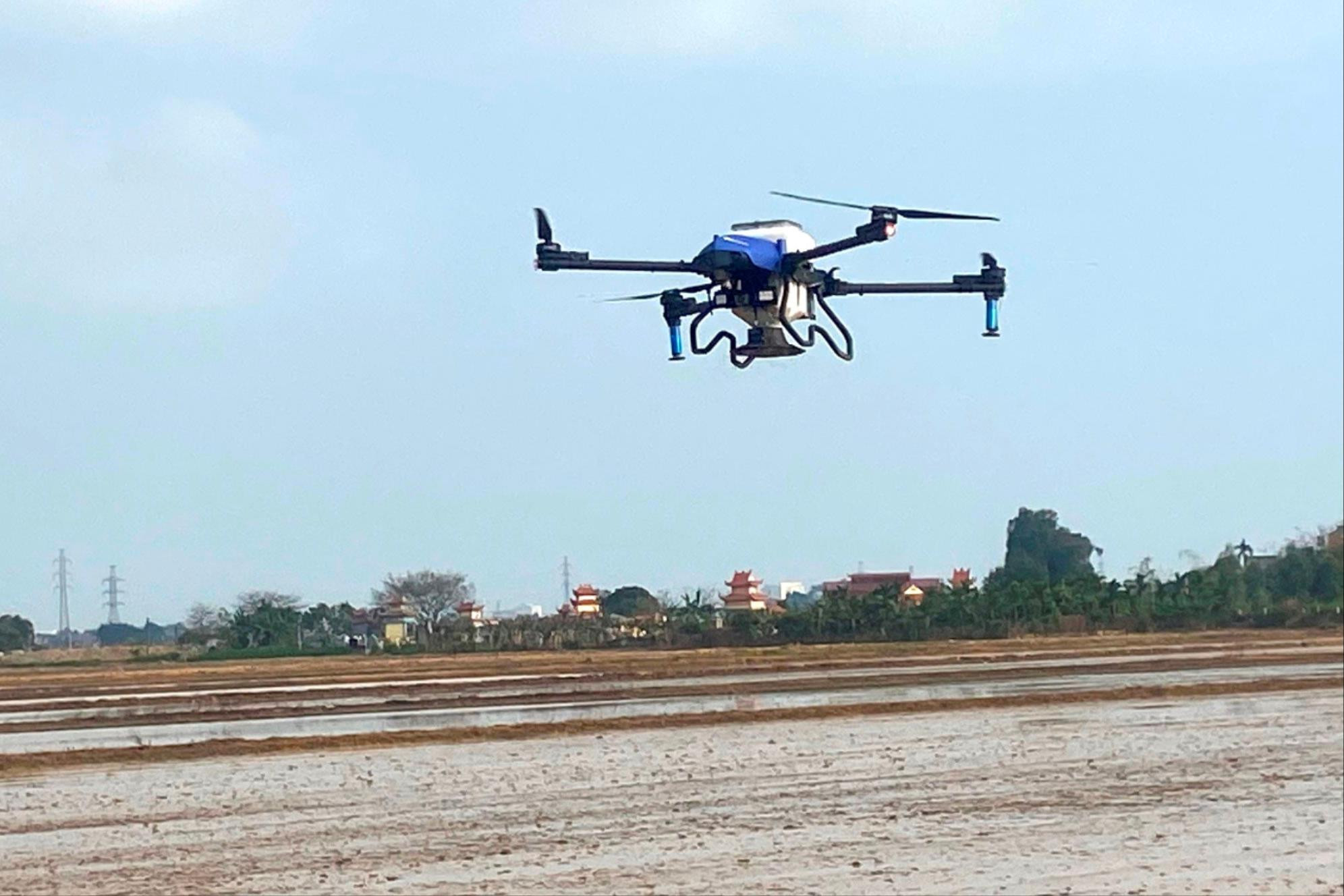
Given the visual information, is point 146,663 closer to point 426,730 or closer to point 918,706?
point 426,730

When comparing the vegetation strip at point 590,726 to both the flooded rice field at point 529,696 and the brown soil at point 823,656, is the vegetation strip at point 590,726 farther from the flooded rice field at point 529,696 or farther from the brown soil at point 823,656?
the brown soil at point 823,656

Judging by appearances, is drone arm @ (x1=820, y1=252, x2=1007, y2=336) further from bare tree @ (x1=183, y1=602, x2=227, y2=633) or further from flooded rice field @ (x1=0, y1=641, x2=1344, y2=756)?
flooded rice field @ (x1=0, y1=641, x2=1344, y2=756)

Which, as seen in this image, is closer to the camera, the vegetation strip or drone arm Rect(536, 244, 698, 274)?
drone arm Rect(536, 244, 698, 274)

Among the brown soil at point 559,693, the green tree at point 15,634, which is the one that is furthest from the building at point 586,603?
the brown soil at point 559,693

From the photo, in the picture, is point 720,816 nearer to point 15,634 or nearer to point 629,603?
point 629,603

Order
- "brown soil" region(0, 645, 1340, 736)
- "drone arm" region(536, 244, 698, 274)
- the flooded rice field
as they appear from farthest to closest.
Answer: "brown soil" region(0, 645, 1340, 736) → the flooded rice field → "drone arm" region(536, 244, 698, 274)

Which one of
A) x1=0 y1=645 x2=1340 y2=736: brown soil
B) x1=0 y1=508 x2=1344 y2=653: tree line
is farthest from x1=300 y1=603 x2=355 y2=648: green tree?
x1=0 y1=645 x2=1340 y2=736: brown soil

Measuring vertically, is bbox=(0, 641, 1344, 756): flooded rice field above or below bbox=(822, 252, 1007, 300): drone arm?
below

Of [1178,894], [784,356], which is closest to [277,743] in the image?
[1178,894]
